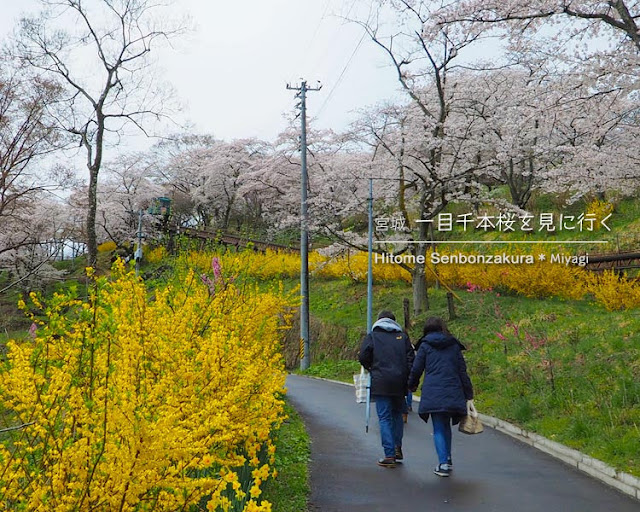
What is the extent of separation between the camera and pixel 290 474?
6465 millimetres

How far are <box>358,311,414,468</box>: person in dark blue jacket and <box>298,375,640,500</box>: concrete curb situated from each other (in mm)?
2078

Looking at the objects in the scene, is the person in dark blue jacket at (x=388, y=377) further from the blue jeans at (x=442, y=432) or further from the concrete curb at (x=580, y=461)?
the concrete curb at (x=580, y=461)

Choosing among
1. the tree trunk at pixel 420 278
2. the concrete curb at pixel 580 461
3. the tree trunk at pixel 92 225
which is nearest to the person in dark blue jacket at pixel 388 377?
the concrete curb at pixel 580 461

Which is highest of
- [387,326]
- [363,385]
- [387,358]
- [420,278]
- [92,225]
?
[92,225]

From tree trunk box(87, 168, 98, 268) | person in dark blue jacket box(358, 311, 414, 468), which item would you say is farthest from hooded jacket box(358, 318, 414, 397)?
tree trunk box(87, 168, 98, 268)

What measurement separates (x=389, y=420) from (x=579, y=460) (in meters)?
2.30

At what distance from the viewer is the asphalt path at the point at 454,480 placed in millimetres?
5504

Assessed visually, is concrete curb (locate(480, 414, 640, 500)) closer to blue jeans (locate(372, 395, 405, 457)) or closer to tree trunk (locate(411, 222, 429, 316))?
blue jeans (locate(372, 395, 405, 457))

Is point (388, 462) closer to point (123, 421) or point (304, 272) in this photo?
point (123, 421)

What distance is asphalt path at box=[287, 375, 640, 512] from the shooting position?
18.1 ft

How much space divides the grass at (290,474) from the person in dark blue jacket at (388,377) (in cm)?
103

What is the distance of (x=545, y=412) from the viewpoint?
9.03 m

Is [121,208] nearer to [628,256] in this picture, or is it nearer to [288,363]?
[288,363]

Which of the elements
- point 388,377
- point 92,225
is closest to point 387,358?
point 388,377
